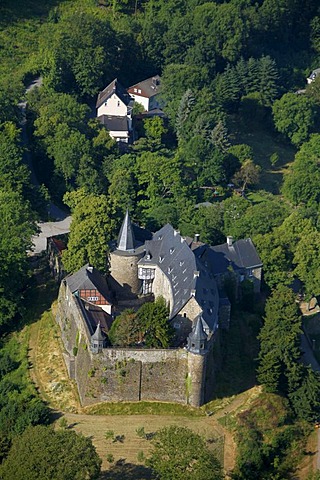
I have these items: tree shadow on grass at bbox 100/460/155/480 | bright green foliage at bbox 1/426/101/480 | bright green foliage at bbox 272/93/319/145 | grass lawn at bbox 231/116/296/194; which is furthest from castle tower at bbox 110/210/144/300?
bright green foliage at bbox 272/93/319/145

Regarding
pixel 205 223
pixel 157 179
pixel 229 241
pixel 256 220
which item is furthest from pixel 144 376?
pixel 157 179

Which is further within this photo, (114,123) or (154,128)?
(154,128)

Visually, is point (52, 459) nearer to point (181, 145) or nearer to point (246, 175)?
point (246, 175)

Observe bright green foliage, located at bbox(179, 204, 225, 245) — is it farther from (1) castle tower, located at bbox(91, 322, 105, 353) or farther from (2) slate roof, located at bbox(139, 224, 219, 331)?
(1) castle tower, located at bbox(91, 322, 105, 353)

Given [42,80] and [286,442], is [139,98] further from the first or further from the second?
[286,442]

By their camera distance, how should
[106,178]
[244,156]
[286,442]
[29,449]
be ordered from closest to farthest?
[29,449], [286,442], [106,178], [244,156]

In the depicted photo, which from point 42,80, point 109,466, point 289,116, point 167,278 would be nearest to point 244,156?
point 289,116

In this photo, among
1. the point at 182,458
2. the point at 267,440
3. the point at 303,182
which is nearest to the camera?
Result: the point at 182,458
